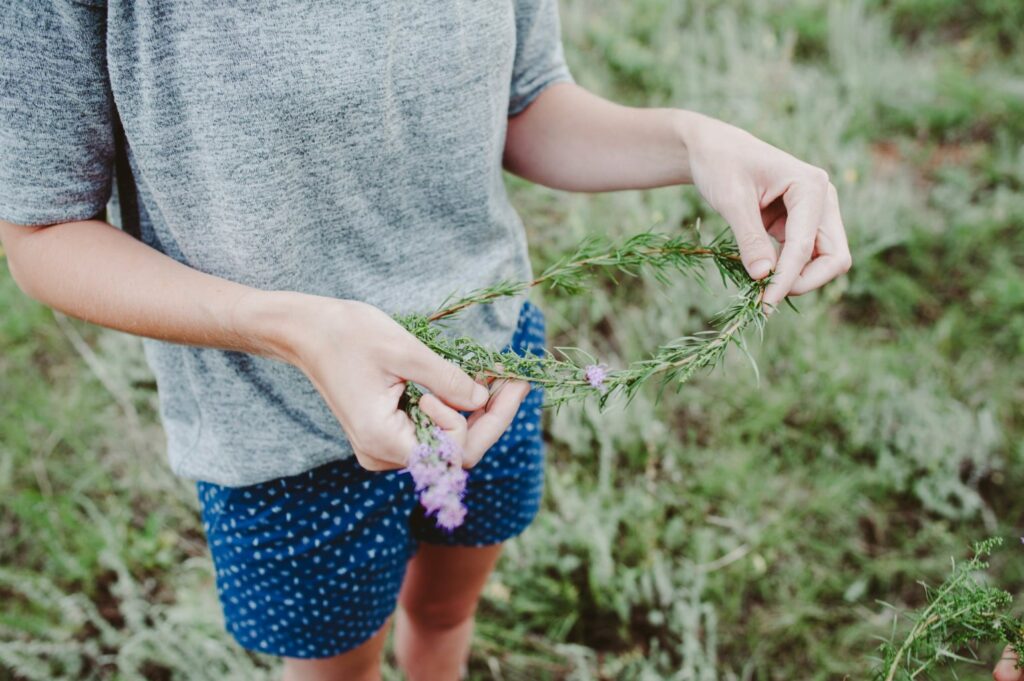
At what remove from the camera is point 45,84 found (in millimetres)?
894

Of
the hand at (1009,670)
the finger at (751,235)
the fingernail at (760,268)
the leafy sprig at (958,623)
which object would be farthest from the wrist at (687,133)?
the hand at (1009,670)

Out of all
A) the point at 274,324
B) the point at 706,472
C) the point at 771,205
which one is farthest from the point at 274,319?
the point at 706,472

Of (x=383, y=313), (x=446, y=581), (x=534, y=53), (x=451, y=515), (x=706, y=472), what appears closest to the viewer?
(x=451, y=515)

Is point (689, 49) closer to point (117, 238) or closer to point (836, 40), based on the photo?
point (836, 40)

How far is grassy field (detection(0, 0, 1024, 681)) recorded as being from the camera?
86.5 inches

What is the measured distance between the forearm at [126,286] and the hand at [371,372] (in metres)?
0.07

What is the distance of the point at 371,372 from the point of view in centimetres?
86

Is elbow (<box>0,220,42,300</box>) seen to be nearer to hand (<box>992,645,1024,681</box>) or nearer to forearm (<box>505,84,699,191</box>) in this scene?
forearm (<box>505,84,699,191</box>)

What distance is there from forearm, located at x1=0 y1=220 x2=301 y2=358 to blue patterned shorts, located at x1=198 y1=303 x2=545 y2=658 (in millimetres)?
360

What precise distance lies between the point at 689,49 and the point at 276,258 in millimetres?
3554

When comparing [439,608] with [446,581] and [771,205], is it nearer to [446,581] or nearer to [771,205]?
[446,581]

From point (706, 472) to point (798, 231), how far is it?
1.59m

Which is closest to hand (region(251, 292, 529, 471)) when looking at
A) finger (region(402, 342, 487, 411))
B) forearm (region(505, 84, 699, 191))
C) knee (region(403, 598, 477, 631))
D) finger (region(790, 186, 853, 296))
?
finger (region(402, 342, 487, 411))

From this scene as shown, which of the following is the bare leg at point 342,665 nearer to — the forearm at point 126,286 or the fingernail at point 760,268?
the forearm at point 126,286
